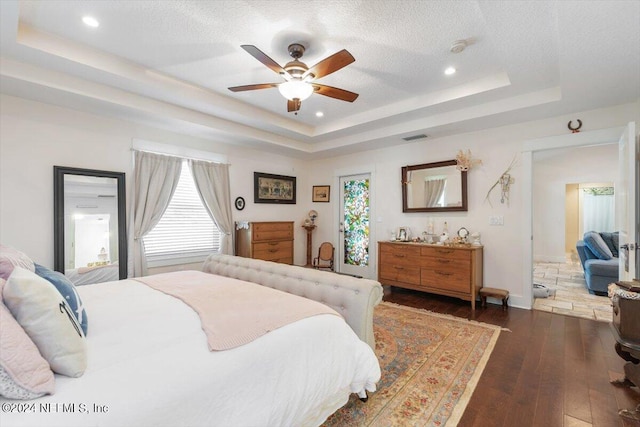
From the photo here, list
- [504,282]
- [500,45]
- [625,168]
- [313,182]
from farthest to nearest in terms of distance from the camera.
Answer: [313,182] → [504,282] → [625,168] → [500,45]

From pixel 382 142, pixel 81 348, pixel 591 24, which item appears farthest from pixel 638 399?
pixel 382 142

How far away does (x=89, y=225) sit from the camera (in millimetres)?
3422

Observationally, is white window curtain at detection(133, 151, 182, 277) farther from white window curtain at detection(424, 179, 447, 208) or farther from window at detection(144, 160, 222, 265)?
white window curtain at detection(424, 179, 447, 208)

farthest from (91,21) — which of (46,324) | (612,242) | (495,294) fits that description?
(612,242)

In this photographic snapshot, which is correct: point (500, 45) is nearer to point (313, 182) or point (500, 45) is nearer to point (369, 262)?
point (369, 262)

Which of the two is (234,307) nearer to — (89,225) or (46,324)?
(46,324)

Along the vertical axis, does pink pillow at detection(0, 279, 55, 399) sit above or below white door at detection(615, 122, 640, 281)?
below

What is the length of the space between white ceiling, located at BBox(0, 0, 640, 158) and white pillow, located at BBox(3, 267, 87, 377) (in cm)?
206

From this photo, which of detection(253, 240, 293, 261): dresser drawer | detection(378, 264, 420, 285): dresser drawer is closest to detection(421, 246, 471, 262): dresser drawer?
detection(378, 264, 420, 285): dresser drawer

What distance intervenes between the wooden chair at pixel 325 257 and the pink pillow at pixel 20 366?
4.86m

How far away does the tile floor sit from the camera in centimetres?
362

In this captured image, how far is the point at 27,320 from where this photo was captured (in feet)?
3.45

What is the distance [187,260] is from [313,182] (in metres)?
3.02

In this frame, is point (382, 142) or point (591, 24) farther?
point (382, 142)
